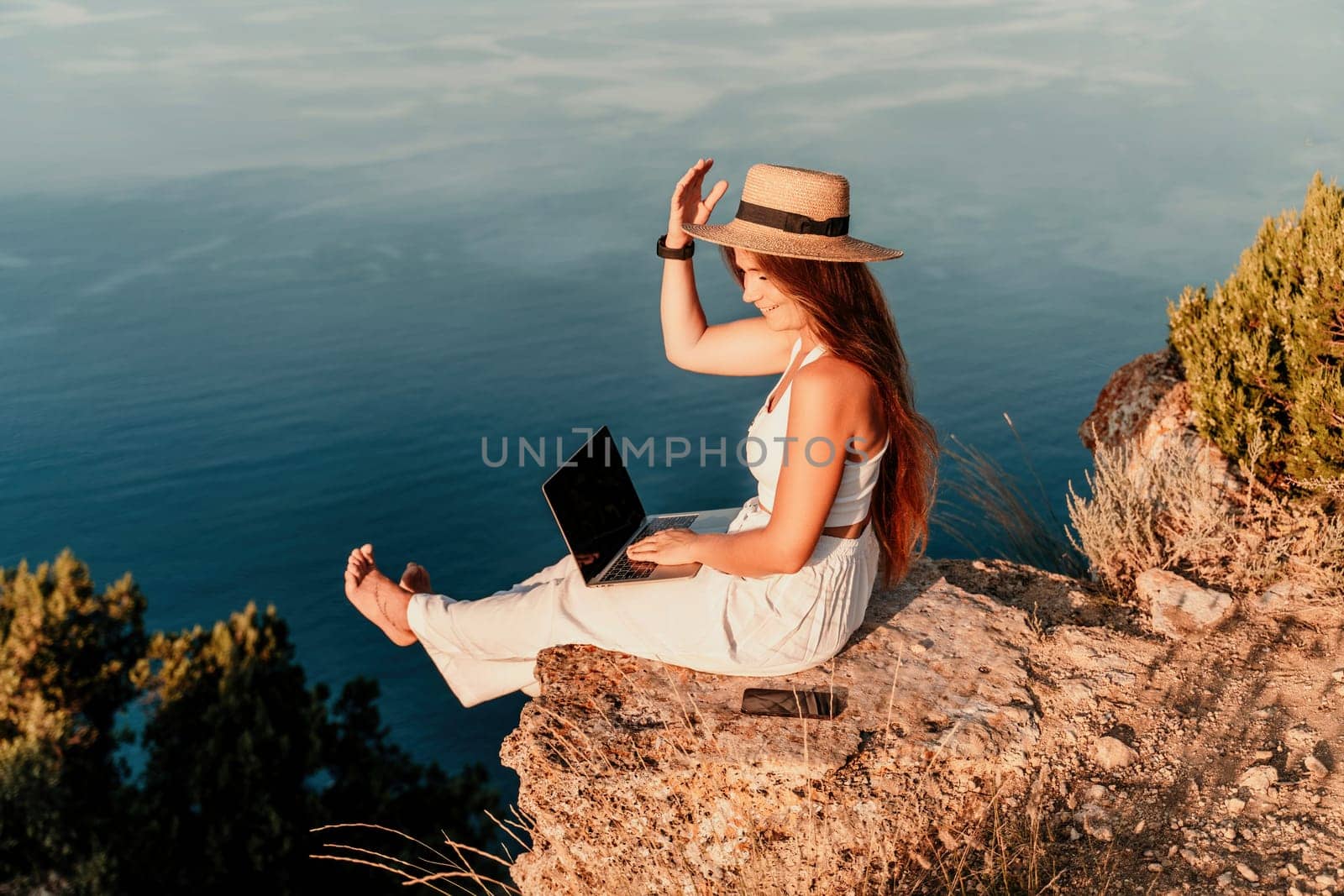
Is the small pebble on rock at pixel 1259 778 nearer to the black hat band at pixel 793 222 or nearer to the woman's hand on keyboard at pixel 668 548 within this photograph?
the woman's hand on keyboard at pixel 668 548

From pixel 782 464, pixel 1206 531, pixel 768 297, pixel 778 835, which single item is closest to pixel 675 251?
pixel 768 297

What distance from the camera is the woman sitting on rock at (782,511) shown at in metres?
2.91

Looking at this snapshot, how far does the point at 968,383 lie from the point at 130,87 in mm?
142988

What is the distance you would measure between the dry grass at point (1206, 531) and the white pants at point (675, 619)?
1384 millimetres

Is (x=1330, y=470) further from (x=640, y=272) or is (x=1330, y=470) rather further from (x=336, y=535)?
(x=640, y=272)

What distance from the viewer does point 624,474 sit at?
12.3ft

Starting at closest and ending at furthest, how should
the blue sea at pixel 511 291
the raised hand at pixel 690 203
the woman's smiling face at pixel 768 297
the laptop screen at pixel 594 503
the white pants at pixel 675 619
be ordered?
1. the woman's smiling face at pixel 768 297
2. the white pants at pixel 675 619
3. the laptop screen at pixel 594 503
4. the raised hand at pixel 690 203
5. the blue sea at pixel 511 291

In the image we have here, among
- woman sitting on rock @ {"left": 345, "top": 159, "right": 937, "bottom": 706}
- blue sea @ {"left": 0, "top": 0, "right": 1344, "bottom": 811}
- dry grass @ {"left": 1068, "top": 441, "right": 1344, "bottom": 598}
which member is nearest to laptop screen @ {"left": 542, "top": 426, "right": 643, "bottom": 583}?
woman sitting on rock @ {"left": 345, "top": 159, "right": 937, "bottom": 706}

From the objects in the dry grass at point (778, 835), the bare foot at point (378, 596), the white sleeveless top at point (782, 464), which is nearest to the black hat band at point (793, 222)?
the white sleeveless top at point (782, 464)

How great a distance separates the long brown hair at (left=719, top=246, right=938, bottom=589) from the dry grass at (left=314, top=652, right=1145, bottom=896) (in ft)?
2.03

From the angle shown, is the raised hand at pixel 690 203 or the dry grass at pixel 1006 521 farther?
the dry grass at pixel 1006 521

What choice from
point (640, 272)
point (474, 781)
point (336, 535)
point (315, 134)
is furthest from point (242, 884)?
point (315, 134)

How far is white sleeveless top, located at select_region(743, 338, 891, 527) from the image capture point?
9.95 ft

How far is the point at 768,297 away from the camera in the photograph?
306 centimetres
